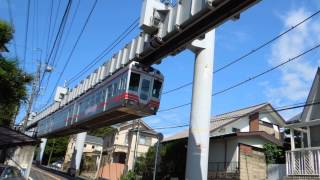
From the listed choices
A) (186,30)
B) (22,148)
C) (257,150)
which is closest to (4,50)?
(22,148)

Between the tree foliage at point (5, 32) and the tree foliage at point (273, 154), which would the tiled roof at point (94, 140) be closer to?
the tree foliage at point (273, 154)

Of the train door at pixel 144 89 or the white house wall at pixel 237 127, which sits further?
the white house wall at pixel 237 127

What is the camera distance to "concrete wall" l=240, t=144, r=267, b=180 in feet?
91.9

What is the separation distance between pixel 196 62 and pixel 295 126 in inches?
301

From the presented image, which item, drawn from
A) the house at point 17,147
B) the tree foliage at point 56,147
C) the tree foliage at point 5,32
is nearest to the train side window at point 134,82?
the house at point 17,147

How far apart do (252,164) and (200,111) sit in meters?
11.2

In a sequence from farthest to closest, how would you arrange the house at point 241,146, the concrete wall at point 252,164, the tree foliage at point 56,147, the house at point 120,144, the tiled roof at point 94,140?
the tree foliage at point 56,147 → the tiled roof at point 94,140 → the house at point 120,144 → the house at point 241,146 → the concrete wall at point 252,164

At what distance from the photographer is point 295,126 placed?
2339cm

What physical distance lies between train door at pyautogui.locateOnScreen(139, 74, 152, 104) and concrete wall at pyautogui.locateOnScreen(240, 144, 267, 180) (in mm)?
12533

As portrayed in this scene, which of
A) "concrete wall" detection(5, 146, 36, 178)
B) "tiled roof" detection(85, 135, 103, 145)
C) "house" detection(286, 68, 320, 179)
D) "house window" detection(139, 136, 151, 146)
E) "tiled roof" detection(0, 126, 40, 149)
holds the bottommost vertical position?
"concrete wall" detection(5, 146, 36, 178)

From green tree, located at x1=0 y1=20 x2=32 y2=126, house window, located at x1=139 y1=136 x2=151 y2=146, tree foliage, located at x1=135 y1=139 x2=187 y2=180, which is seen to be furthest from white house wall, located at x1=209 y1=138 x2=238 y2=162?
house window, located at x1=139 y1=136 x2=151 y2=146

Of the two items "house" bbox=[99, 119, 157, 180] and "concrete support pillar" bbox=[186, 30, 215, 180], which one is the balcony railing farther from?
"house" bbox=[99, 119, 157, 180]

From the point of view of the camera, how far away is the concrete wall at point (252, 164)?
2800cm

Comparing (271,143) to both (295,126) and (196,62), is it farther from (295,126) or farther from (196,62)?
(196,62)
